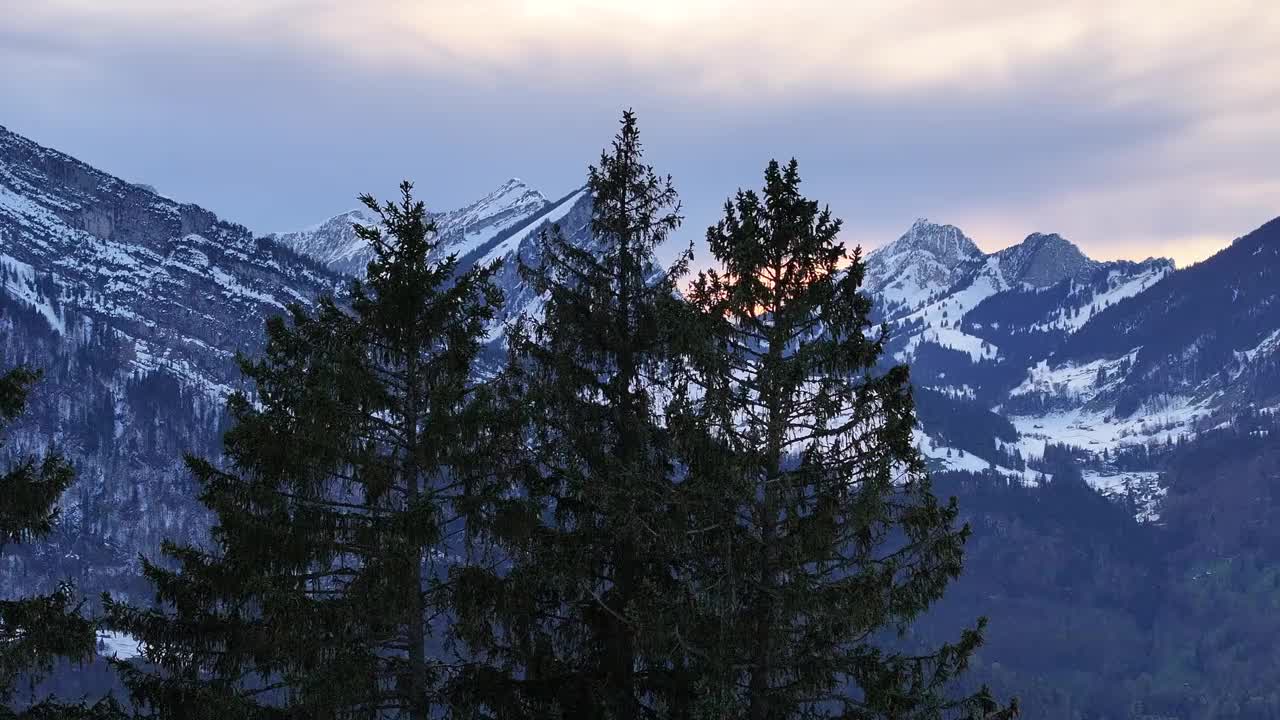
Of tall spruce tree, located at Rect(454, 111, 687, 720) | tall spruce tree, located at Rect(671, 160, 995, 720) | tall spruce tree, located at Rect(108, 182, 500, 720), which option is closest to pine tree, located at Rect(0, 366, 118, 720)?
tall spruce tree, located at Rect(108, 182, 500, 720)

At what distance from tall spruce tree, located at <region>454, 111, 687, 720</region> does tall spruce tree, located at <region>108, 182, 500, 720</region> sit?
4.64 feet

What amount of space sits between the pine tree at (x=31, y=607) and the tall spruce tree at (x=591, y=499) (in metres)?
7.58

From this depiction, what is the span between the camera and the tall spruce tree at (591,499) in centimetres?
3109

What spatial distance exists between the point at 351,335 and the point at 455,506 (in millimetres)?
4686

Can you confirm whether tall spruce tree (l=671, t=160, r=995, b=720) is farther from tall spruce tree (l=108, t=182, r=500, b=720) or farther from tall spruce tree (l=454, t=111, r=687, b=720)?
tall spruce tree (l=108, t=182, r=500, b=720)

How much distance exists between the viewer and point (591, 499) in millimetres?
32000

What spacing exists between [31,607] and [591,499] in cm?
1138

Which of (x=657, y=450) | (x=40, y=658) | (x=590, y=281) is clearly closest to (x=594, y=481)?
(x=657, y=450)

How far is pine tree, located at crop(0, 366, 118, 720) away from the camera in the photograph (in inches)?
1088

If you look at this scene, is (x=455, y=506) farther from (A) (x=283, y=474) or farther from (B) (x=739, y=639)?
(B) (x=739, y=639)

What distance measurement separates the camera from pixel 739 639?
30469mm

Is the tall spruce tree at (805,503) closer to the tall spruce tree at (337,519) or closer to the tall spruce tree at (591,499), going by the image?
the tall spruce tree at (591,499)

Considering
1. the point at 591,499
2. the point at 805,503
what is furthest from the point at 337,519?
the point at 805,503

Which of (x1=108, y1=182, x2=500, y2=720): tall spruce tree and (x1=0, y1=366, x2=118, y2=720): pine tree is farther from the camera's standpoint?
(x1=108, y1=182, x2=500, y2=720): tall spruce tree
